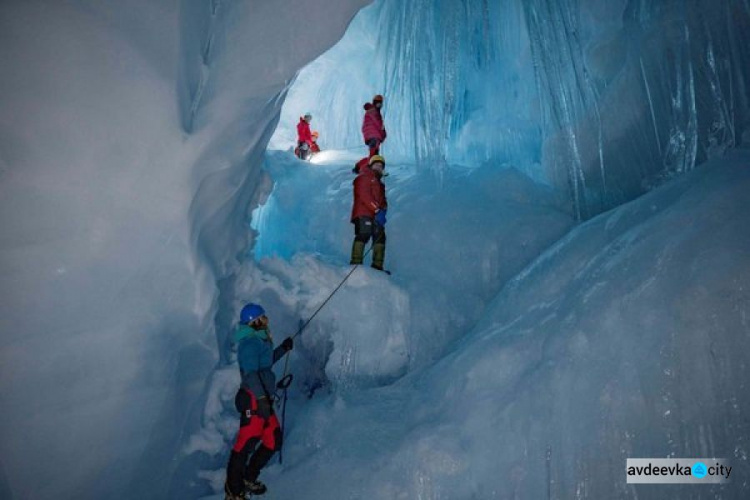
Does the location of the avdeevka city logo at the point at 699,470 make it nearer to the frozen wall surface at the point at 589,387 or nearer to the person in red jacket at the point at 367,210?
the frozen wall surface at the point at 589,387

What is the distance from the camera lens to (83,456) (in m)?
3.11

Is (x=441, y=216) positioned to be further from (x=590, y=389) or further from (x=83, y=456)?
(x=83, y=456)

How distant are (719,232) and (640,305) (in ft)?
2.09

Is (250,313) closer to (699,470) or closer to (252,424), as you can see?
(252,424)

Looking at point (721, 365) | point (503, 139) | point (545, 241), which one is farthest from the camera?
point (503, 139)

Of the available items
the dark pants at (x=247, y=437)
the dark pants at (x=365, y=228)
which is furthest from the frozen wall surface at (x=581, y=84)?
the dark pants at (x=247, y=437)

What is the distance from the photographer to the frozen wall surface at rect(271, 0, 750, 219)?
506 centimetres

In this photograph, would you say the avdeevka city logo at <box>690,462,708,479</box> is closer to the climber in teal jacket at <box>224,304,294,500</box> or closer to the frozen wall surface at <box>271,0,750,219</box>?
the climber in teal jacket at <box>224,304,294,500</box>

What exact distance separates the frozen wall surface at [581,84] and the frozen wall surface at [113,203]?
4201 mm

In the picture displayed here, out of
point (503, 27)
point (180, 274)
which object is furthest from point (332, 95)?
point (180, 274)

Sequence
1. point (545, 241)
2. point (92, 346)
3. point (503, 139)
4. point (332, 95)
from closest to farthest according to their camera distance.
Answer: point (92, 346)
point (545, 241)
point (503, 139)
point (332, 95)

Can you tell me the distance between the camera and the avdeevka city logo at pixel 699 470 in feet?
7.63

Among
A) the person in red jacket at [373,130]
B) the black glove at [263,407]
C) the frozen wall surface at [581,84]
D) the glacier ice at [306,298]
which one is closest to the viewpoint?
the glacier ice at [306,298]

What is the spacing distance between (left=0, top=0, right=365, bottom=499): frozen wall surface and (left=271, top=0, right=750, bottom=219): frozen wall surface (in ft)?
13.8
